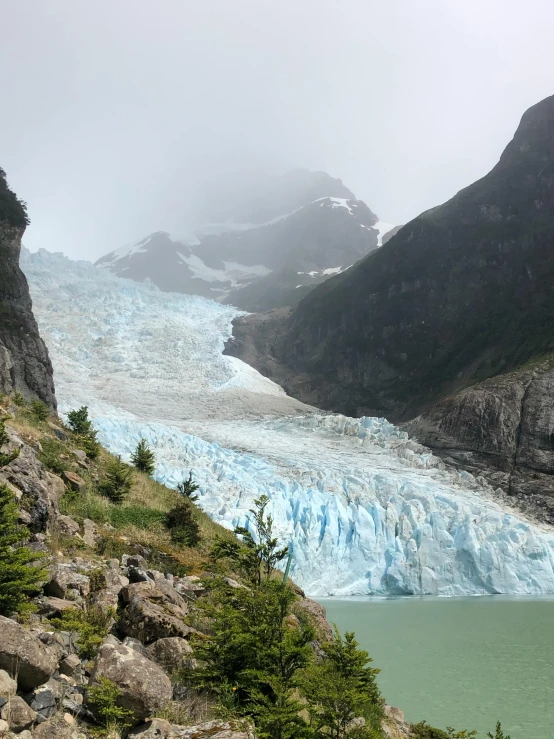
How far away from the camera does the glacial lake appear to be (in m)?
8.66

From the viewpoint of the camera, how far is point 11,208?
111 feet

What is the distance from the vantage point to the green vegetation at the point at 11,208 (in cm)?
3328

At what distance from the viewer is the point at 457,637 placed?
14766 millimetres

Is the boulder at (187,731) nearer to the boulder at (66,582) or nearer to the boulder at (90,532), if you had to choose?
the boulder at (66,582)

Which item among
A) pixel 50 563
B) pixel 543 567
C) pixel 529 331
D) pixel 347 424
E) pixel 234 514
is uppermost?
pixel 529 331

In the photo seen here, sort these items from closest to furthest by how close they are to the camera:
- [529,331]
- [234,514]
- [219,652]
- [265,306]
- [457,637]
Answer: [219,652]
[457,637]
[234,514]
[529,331]
[265,306]

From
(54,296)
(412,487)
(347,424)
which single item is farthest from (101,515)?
(54,296)

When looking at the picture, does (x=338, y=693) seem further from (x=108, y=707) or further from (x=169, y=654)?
(x=108, y=707)

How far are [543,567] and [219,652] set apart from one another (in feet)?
87.7

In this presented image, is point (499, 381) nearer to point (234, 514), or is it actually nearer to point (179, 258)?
point (234, 514)

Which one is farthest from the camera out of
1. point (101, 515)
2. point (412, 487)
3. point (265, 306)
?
point (265, 306)

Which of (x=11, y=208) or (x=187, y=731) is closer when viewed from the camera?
(x=187, y=731)

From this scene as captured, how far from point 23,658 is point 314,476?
28.4 m

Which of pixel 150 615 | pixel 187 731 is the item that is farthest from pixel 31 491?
pixel 187 731
